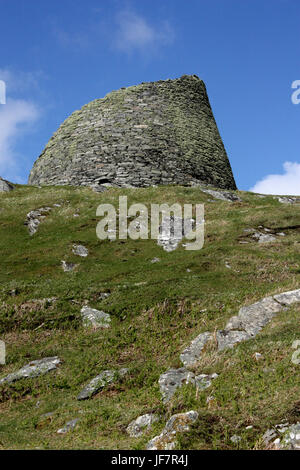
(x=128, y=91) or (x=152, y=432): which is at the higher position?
(x=128, y=91)

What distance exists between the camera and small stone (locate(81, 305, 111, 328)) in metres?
16.0

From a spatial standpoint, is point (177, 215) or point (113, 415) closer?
point (113, 415)

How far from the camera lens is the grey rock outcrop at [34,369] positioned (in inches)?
520

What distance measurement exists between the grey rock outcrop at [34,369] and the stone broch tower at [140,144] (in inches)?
997

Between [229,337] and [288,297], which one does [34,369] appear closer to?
[229,337]

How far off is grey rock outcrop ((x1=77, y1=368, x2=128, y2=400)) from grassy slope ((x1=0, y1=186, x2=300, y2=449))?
0.76ft

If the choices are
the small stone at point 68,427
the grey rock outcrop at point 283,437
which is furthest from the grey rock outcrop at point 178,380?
the grey rock outcrop at point 283,437

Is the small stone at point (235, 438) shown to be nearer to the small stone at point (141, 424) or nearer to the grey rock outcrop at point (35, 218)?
the small stone at point (141, 424)

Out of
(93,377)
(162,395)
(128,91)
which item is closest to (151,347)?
(93,377)

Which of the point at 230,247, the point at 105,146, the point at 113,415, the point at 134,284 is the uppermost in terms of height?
the point at 105,146
